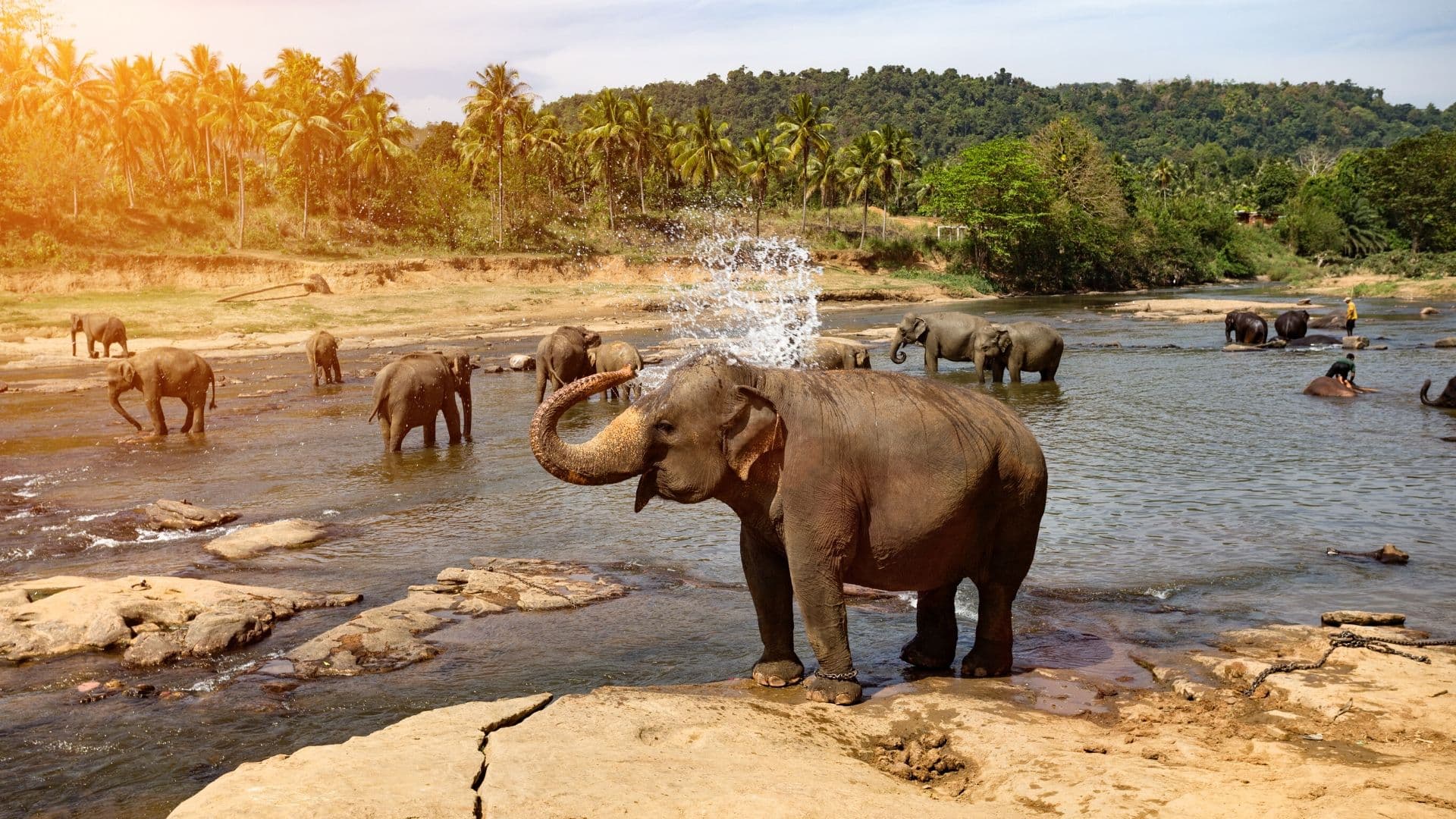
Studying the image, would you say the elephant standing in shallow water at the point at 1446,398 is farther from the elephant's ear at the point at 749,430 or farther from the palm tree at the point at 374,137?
the palm tree at the point at 374,137

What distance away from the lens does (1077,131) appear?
82750 mm

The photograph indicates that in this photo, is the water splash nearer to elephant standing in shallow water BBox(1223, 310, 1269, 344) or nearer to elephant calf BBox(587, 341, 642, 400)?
elephant calf BBox(587, 341, 642, 400)

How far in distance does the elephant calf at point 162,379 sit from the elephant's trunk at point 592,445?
15656 mm

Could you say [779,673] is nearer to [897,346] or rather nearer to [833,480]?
[833,480]

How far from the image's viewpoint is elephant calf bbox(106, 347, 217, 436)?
19.3m

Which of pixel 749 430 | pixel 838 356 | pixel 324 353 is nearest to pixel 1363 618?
pixel 749 430

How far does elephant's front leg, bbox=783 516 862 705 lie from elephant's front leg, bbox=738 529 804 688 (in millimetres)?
382

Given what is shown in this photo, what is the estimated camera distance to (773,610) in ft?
21.8

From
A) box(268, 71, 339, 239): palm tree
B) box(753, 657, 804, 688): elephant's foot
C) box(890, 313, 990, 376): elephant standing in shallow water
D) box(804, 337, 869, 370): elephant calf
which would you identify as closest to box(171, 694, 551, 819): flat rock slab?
box(753, 657, 804, 688): elephant's foot

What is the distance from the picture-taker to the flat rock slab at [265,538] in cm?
1106

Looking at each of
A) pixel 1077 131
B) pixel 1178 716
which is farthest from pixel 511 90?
pixel 1178 716

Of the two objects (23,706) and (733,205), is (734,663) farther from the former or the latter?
(733,205)

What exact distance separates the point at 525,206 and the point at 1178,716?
71.2m

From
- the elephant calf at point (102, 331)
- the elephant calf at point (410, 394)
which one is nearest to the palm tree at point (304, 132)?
the elephant calf at point (102, 331)
